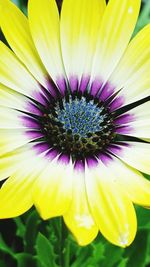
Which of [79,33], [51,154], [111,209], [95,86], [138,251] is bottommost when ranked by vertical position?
[138,251]

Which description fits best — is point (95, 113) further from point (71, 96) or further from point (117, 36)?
point (117, 36)

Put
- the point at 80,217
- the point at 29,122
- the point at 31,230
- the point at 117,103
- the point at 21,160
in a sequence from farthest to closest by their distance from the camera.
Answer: the point at 31,230 → the point at 117,103 → the point at 29,122 → the point at 21,160 → the point at 80,217

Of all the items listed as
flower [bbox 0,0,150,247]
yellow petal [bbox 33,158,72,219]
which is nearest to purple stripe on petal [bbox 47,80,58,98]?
flower [bbox 0,0,150,247]

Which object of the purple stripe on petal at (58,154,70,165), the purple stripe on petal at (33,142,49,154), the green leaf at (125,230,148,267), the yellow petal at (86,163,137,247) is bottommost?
the green leaf at (125,230,148,267)

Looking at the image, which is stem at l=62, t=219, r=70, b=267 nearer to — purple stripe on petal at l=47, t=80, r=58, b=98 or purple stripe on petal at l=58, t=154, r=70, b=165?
purple stripe on petal at l=58, t=154, r=70, b=165

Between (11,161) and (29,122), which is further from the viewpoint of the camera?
(29,122)

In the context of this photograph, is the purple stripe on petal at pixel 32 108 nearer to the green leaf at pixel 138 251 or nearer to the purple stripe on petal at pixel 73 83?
the purple stripe on petal at pixel 73 83

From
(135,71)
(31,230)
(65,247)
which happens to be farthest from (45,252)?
(135,71)

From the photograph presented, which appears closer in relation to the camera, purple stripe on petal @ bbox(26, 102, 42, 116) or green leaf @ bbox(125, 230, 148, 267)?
purple stripe on petal @ bbox(26, 102, 42, 116)

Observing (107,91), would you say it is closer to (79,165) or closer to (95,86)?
(95,86)
